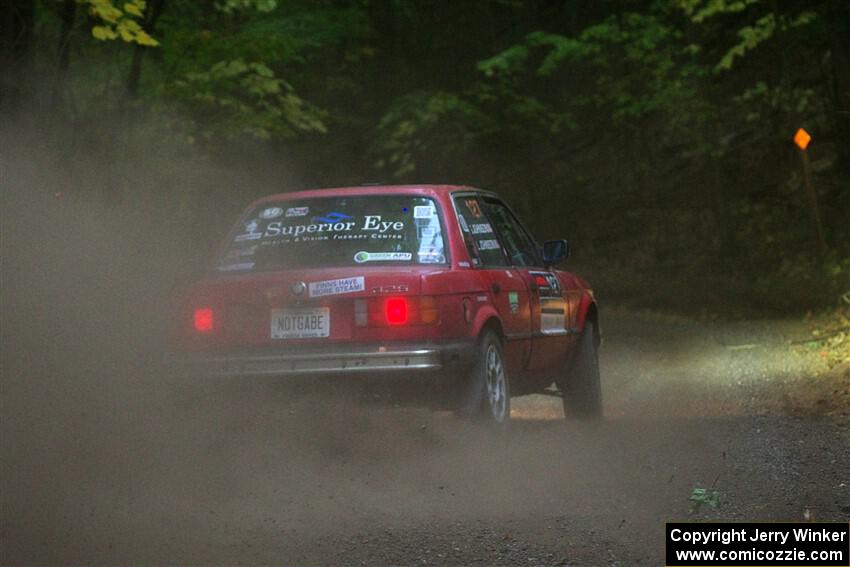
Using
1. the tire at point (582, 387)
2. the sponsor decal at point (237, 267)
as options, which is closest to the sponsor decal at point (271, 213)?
the sponsor decal at point (237, 267)

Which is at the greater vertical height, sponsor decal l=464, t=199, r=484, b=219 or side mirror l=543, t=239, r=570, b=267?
sponsor decal l=464, t=199, r=484, b=219

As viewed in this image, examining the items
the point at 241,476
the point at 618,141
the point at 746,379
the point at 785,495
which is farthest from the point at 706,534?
the point at 618,141

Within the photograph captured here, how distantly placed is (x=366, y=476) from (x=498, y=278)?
1983 millimetres

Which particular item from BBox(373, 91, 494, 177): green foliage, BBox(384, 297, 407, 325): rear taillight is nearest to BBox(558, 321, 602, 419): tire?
BBox(384, 297, 407, 325): rear taillight

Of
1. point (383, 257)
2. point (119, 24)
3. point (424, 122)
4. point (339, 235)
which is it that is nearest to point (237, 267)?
point (339, 235)

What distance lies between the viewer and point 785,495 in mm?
7574

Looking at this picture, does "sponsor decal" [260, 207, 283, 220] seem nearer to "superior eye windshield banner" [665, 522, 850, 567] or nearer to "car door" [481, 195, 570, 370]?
"car door" [481, 195, 570, 370]

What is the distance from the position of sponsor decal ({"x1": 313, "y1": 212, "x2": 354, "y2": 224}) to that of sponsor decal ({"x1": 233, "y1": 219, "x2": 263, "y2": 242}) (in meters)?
0.38

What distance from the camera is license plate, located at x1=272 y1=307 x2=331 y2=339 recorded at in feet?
28.5

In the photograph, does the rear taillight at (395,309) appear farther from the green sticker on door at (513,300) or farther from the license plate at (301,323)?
the green sticker on door at (513,300)

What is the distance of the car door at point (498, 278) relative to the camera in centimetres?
943

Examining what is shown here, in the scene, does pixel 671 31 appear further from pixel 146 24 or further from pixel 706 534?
pixel 706 534

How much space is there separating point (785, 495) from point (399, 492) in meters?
1.94

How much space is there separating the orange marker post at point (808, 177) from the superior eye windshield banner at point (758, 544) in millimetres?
17343
